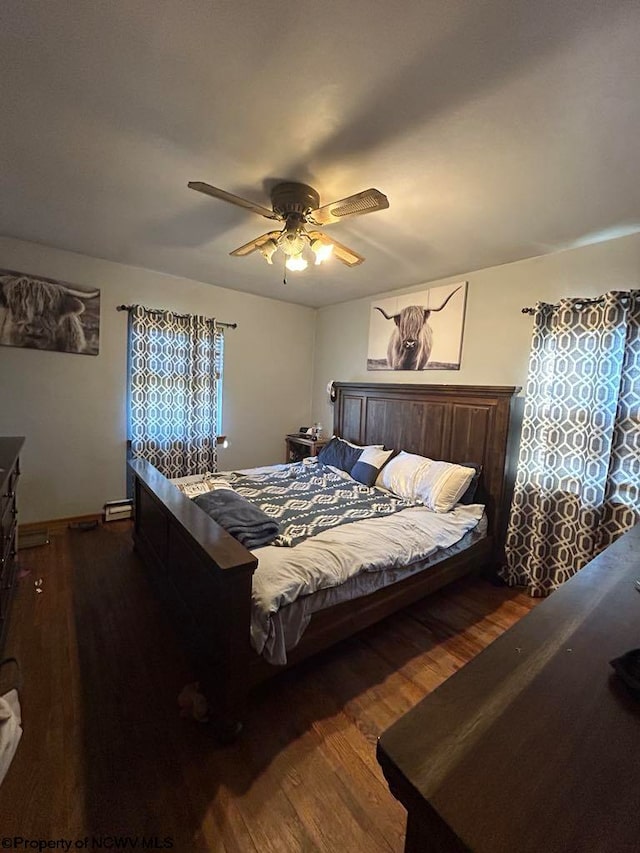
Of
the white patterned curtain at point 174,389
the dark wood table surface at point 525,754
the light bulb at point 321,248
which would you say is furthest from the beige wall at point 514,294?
the dark wood table surface at point 525,754

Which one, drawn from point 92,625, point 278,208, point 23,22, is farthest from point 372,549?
point 23,22

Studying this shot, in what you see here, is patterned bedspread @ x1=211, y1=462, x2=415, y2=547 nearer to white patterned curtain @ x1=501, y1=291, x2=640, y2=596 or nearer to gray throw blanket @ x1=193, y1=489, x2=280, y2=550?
gray throw blanket @ x1=193, y1=489, x2=280, y2=550

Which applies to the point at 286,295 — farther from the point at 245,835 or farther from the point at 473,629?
the point at 245,835

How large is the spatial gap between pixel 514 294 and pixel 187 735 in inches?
136

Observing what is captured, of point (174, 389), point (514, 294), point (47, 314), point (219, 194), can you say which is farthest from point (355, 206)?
point (47, 314)

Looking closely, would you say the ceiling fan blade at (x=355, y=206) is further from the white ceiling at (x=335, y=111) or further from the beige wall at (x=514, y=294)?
the beige wall at (x=514, y=294)

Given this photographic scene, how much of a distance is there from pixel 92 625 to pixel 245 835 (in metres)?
1.44

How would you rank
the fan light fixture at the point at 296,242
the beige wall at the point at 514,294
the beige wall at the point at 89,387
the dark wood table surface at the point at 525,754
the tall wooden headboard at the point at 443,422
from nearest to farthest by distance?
the dark wood table surface at the point at 525,754 → the fan light fixture at the point at 296,242 → the beige wall at the point at 514,294 → the tall wooden headboard at the point at 443,422 → the beige wall at the point at 89,387

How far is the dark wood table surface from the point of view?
50 centimetres

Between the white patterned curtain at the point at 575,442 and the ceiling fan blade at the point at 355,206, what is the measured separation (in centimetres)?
164

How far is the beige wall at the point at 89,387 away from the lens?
3107mm

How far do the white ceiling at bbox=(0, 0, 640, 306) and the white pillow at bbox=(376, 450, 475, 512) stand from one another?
170 cm

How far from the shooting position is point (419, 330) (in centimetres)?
356

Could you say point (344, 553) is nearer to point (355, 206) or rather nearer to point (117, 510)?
point (355, 206)
